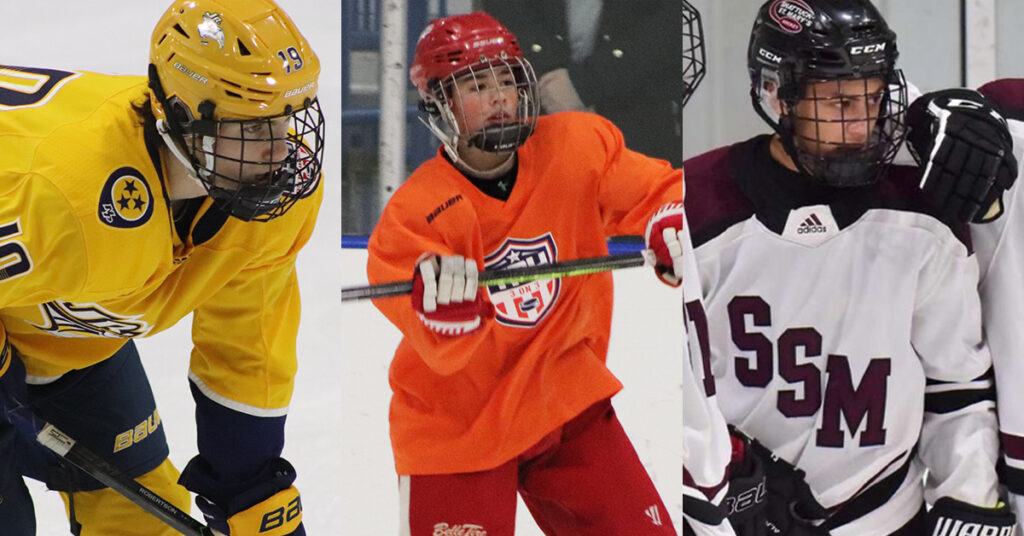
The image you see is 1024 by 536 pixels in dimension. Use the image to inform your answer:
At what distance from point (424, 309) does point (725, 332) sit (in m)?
0.38

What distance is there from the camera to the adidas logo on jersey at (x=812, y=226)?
152cm

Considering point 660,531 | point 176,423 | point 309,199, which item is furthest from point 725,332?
point 176,423

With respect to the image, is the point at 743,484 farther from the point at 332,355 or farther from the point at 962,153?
the point at 332,355

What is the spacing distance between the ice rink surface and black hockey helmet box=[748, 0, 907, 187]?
244 millimetres

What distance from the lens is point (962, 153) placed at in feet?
4.85

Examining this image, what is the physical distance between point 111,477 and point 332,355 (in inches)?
20.0

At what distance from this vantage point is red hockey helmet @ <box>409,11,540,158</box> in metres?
1.42

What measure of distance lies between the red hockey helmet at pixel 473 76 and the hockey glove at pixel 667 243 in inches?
7.4

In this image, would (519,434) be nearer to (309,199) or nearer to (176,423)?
(309,199)

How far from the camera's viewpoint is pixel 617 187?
149 cm

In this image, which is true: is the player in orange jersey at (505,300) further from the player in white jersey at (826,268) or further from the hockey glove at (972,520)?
the hockey glove at (972,520)

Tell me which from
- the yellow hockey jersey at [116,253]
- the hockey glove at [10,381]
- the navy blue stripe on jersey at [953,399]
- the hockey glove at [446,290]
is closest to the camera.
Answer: the hockey glove at [446,290]

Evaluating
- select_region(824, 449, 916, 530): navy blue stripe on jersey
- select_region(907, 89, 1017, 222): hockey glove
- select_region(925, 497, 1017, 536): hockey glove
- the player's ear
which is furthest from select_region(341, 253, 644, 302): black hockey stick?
select_region(925, 497, 1017, 536): hockey glove

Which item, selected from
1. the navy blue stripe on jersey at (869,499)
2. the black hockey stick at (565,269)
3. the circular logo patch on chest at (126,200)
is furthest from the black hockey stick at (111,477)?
the navy blue stripe on jersey at (869,499)
